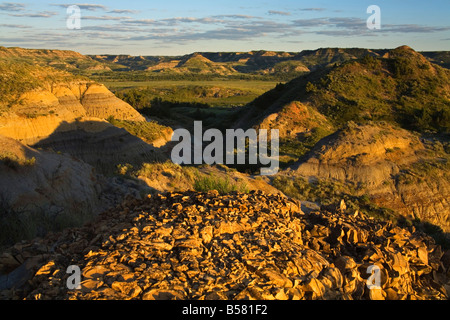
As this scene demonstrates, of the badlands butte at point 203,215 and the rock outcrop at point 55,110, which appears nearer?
the badlands butte at point 203,215

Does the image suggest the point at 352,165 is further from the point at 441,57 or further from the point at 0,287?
the point at 441,57

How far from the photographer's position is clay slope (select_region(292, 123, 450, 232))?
17781mm

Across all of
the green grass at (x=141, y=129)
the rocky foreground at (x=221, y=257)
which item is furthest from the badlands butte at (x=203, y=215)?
the green grass at (x=141, y=129)

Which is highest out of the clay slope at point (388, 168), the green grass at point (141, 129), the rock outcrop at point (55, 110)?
the rock outcrop at point (55, 110)

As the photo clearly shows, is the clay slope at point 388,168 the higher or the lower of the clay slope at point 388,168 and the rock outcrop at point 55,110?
the lower

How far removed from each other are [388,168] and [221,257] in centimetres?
1652

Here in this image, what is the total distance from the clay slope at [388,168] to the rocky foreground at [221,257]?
1135 cm

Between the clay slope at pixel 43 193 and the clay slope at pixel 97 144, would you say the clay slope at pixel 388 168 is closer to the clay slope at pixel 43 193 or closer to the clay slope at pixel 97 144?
the clay slope at pixel 97 144

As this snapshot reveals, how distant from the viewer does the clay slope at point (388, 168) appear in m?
17.8

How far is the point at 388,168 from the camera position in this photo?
63.3ft

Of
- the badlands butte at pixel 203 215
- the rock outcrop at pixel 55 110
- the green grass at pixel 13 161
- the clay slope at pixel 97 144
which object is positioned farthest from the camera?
the clay slope at pixel 97 144

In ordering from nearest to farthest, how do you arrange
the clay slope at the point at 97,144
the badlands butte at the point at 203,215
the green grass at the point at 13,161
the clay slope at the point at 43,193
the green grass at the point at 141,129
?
the badlands butte at the point at 203,215
the clay slope at the point at 43,193
the green grass at the point at 13,161
the clay slope at the point at 97,144
the green grass at the point at 141,129

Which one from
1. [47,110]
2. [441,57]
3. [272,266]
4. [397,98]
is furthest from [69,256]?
[441,57]

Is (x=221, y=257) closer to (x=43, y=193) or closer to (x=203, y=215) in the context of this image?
(x=203, y=215)
